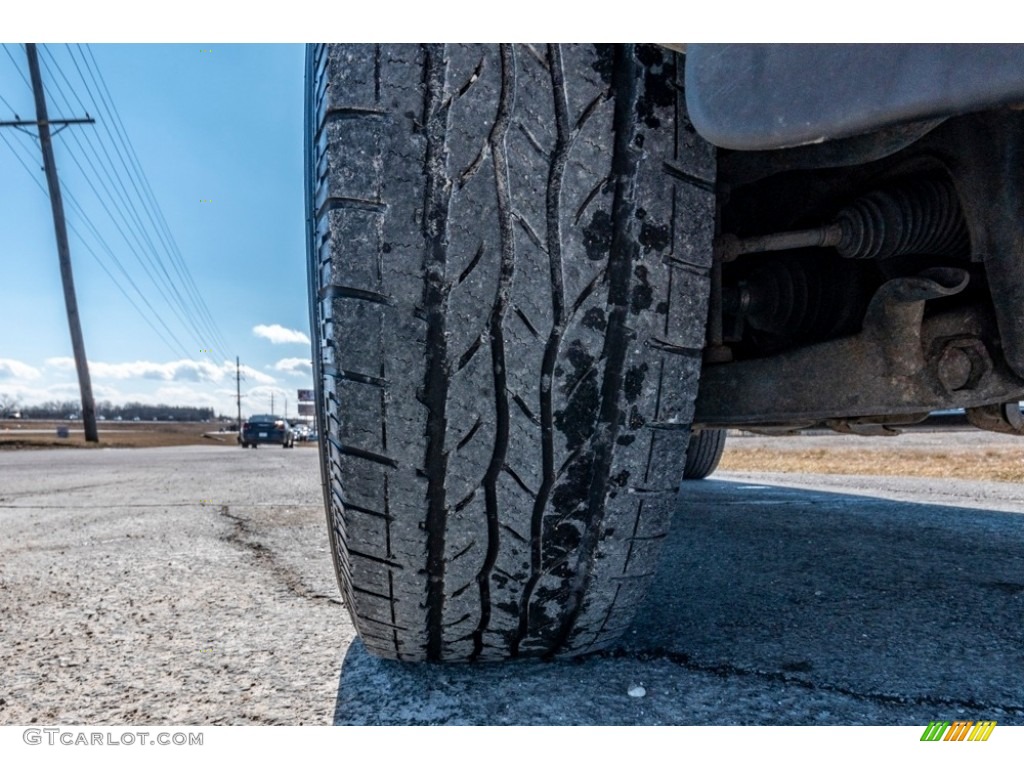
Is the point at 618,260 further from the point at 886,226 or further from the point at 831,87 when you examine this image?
the point at 886,226

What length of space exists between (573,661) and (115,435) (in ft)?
90.4

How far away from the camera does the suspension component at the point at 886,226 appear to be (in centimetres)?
89

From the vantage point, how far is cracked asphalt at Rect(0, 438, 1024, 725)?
2.41 ft

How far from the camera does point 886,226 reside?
0.89 meters

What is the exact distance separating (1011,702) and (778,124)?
2.40ft

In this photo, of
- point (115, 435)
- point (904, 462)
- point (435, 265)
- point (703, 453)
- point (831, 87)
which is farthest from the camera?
point (115, 435)

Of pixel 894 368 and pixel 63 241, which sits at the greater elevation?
pixel 63 241

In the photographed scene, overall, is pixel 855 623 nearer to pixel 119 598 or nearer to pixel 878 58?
pixel 878 58

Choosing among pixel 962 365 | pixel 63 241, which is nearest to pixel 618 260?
pixel 962 365
